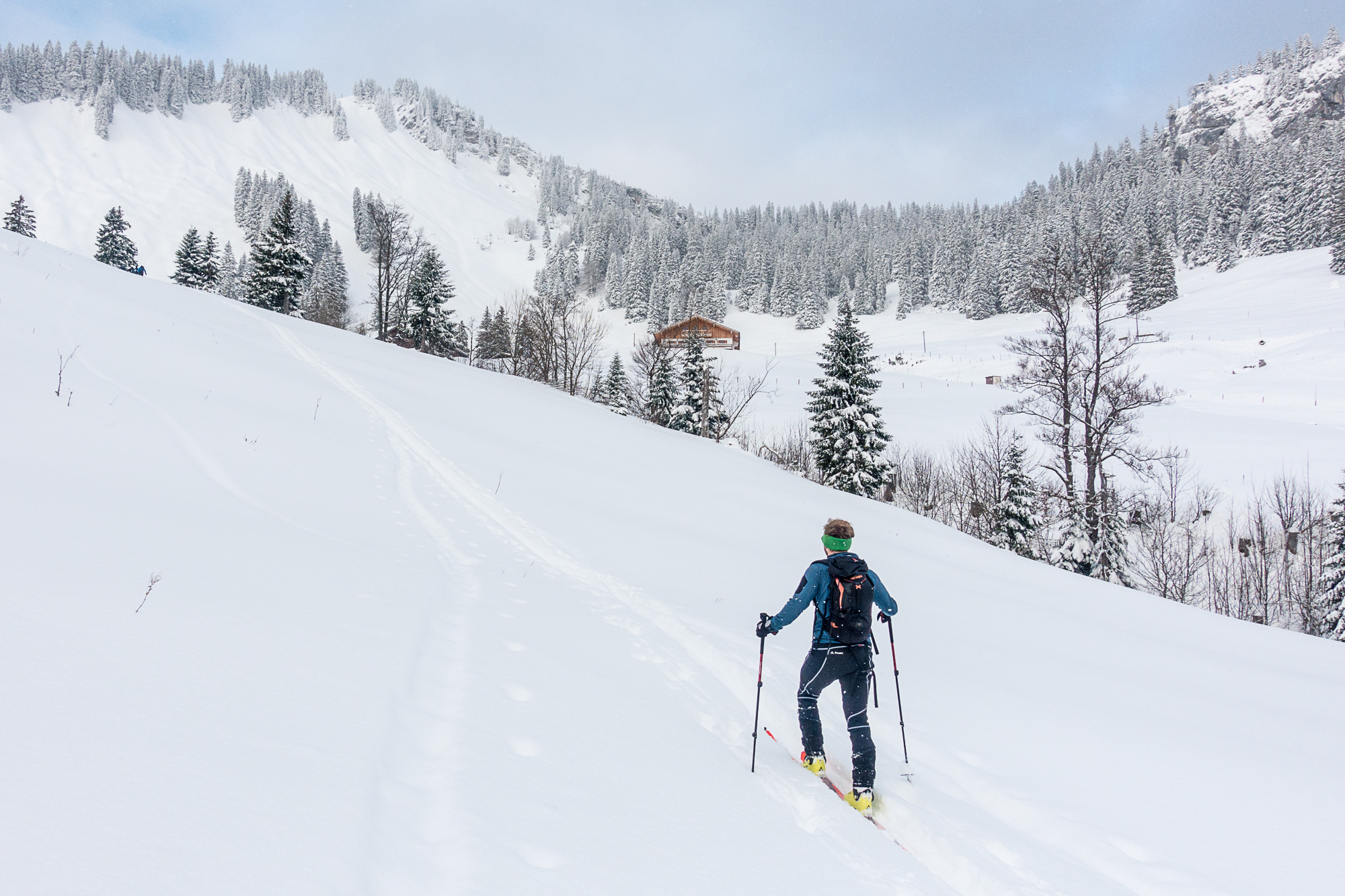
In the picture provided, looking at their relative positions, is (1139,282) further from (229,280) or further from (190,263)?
(229,280)

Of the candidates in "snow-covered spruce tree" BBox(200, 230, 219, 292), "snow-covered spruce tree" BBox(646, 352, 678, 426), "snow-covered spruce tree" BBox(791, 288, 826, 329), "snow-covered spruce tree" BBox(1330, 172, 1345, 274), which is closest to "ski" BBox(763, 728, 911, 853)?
"snow-covered spruce tree" BBox(646, 352, 678, 426)

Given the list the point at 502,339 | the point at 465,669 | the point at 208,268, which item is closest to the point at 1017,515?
the point at 465,669

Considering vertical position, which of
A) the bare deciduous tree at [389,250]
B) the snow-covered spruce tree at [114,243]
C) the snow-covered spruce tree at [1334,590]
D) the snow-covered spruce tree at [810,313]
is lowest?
the snow-covered spruce tree at [1334,590]

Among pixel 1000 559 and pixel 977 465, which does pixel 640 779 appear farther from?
pixel 977 465

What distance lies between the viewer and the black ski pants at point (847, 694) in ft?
14.9

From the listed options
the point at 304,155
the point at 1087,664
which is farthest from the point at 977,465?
the point at 304,155

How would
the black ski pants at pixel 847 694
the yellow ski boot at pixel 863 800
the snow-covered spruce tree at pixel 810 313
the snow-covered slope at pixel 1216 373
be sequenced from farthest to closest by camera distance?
the snow-covered spruce tree at pixel 810 313 < the snow-covered slope at pixel 1216 373 < the black ski pants at pixel 847 694 < the yellow ski boot at pixel 863 800

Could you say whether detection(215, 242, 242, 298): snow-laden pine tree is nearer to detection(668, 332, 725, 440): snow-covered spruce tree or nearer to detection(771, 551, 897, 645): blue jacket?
detection(668, 332, 725, 440): snow-covered spruce tree

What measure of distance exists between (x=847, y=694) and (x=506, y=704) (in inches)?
100

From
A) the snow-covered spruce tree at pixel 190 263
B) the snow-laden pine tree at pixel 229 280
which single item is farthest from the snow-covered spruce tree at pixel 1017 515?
the snow-laden pine tree at pixel 229 280

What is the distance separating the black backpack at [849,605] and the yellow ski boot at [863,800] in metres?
1.04

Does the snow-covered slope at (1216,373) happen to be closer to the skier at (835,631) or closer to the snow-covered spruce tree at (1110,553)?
the snow-covered spruce tree at (1110,553)

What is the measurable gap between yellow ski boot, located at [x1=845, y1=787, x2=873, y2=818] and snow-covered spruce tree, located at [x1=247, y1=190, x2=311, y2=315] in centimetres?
4970

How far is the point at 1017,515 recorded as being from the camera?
96.0 ft
